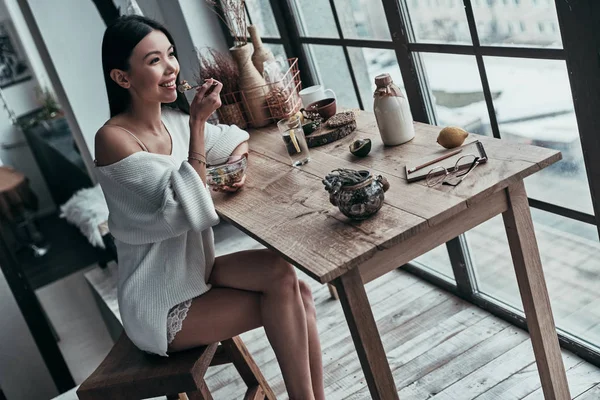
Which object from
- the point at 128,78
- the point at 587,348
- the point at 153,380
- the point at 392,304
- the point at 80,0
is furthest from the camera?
the point at 80,0

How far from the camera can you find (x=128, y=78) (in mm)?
2217

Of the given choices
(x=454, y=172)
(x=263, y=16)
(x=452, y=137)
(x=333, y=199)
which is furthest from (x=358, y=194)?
(x=263, y=16)

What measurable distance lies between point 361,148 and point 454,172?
0.38 metres

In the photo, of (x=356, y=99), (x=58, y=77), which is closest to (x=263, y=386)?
(x=356, y=99)

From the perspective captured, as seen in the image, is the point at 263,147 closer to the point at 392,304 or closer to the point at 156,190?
the point at 156,190

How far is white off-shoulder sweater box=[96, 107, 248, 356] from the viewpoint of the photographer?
2023 millimetres

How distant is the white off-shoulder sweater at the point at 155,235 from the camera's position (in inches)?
79.7

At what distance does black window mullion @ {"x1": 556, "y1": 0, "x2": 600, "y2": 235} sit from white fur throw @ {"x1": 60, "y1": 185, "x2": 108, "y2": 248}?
9.75 feet

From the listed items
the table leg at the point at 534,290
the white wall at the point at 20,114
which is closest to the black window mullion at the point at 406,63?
the table leg at the point at 534,290

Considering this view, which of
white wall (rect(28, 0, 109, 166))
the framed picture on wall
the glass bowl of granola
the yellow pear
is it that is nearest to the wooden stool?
the glass bowl of granola

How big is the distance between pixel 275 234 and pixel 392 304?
1.34 metres

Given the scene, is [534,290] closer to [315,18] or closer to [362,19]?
[362,19]

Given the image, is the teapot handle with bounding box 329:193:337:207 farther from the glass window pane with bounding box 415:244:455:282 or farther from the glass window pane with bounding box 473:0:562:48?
the glass window pane with bounding box 415:244:455:282

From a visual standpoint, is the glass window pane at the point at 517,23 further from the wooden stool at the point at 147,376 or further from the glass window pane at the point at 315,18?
the wooden stool at the point at 147,376
